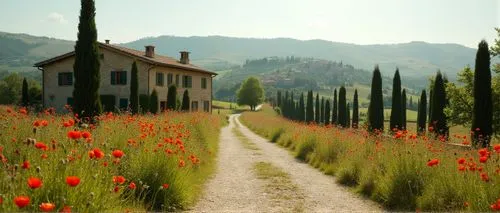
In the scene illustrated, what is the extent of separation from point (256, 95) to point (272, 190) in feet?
296

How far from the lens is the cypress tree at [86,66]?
18844mm

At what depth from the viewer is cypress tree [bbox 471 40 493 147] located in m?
20.1

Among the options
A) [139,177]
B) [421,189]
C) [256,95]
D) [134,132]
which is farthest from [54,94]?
[256,95]

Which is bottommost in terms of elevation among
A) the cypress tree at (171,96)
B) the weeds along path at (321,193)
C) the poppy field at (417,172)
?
the weeds along path at (321,193)

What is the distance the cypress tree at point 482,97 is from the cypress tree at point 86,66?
17.7m

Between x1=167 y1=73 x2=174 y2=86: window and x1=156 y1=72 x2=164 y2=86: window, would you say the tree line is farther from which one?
x1=156 y1=72 x2=164 y2=86: window

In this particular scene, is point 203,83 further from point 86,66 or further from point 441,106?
point 86,66

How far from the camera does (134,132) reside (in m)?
10.4

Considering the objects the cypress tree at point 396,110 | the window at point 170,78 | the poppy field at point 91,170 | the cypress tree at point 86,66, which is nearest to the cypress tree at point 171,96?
the window at point 170,78

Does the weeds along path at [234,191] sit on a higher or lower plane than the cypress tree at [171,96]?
lower

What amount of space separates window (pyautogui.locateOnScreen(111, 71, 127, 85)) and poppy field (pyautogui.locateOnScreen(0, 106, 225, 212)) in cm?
2615

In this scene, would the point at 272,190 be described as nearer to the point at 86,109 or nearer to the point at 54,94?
the point at 86,109

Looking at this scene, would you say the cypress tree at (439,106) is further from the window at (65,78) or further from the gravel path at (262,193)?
the window at (65,78)

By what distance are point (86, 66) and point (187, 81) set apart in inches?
1070
